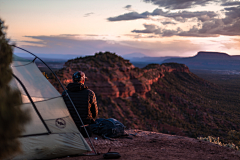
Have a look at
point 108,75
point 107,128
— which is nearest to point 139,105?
point 108,75

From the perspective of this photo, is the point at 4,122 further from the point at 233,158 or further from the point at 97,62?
the point at 97,62

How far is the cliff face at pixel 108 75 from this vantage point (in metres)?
23.9

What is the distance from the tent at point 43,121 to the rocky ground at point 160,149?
0.40 m

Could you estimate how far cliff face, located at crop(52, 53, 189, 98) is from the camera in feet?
78.4

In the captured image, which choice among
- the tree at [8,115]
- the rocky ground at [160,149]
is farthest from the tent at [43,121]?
the tree at [8,115]

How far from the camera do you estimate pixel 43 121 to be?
5.18 meters

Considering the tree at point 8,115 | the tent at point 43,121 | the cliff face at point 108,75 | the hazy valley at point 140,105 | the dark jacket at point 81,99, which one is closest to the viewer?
the tree at point 8,115

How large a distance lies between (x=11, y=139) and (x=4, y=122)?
33 cm

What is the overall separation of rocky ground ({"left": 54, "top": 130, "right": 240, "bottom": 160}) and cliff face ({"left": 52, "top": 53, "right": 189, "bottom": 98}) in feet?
49.2

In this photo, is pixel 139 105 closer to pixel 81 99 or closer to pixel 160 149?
pixel 160 149

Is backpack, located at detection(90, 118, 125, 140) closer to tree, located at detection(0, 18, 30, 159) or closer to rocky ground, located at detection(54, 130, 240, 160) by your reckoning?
rocky ground, located at detection(54, 130, 240, 160)

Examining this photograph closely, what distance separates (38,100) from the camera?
5359mm

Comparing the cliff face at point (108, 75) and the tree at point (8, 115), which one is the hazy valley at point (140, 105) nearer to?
the cliff face at point (108, 75)

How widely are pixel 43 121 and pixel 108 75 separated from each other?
20.2m
